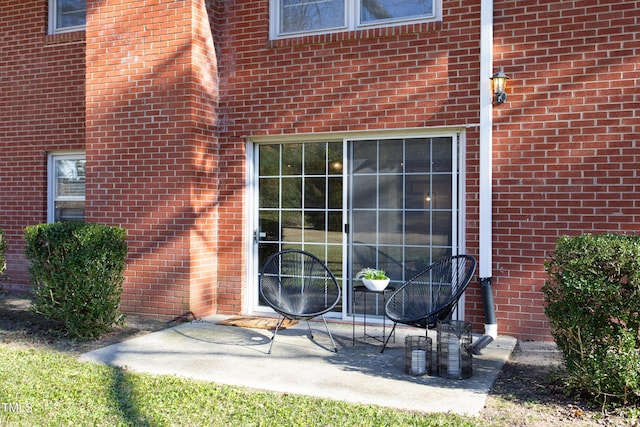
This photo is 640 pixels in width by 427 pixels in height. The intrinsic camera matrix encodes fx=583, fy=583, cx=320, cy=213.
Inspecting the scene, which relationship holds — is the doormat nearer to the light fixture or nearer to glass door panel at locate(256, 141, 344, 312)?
glass door panel at locate(256, 141, 344, 312)

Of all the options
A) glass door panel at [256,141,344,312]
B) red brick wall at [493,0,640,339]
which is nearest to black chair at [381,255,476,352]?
red brick wall at [493,0,640,339]

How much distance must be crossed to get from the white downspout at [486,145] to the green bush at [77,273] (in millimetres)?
3477

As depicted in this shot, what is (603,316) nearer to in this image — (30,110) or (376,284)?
(376,284)

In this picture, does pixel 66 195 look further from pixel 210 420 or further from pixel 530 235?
pixel 530 235

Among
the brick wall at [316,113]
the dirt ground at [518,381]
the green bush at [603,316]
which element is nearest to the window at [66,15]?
the brick wall at [316,113]

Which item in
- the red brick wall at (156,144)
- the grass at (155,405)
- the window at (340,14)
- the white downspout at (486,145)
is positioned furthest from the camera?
the red brick wall at (156,144)

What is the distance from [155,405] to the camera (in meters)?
3.65

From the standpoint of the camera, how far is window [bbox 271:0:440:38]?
600 cm

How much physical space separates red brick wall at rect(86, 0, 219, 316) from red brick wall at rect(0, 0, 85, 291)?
932 millimetres

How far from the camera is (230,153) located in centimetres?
668

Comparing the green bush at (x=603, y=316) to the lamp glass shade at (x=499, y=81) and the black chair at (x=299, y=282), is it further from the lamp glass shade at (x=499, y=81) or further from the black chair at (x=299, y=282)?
the black chair at (x=299, y=282)

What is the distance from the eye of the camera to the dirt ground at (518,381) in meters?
3.48

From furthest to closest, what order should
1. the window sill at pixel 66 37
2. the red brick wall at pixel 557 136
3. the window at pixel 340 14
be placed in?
the window sill at pixel 66 37
the window at pixel 340 14
the red brick wall at pixel 557 136

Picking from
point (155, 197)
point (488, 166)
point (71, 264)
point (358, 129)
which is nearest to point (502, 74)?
point (488, 166)
